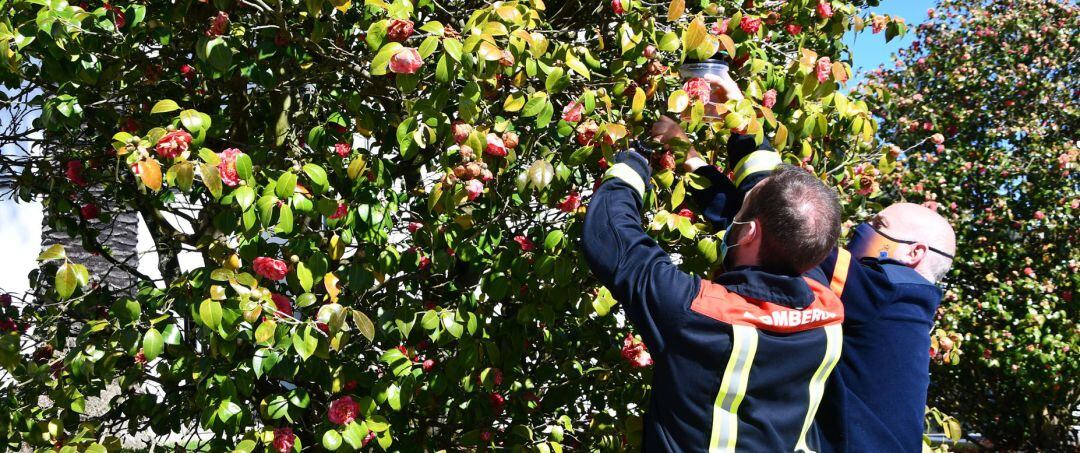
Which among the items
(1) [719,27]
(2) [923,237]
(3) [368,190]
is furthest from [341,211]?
(2) [923,237]

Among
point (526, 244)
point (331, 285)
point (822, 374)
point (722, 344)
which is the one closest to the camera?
point (722, 344)

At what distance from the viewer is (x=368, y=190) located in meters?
2.75

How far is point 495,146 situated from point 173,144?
85 centimetres

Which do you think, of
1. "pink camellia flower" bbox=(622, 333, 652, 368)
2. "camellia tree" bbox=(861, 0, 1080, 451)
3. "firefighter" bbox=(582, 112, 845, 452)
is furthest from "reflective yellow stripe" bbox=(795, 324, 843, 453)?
"camellia tree" bbox=(861, 0, 1080, 451)

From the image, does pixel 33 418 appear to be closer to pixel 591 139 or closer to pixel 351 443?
pixel 351 443

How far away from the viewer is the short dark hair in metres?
1.98

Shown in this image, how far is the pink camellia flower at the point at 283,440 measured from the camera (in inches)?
105

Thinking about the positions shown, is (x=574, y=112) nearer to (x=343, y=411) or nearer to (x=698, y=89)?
(x=698, y=89)

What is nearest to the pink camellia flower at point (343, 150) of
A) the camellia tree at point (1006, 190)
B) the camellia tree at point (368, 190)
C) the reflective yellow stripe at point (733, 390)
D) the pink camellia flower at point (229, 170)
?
the camellia tree at point (368, 190)

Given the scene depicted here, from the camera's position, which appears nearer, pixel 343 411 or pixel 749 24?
pixel 343 411

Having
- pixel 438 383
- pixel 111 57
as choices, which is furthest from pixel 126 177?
pixel 438 383

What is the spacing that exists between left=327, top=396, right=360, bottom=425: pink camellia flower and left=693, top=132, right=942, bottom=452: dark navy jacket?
1.35 metres

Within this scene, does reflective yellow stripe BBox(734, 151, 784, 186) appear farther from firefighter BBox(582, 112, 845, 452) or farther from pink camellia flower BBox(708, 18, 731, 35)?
pink camellia flower BBox(708, 18, 731, 35)

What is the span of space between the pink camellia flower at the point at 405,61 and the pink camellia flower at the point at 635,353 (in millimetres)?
1287
